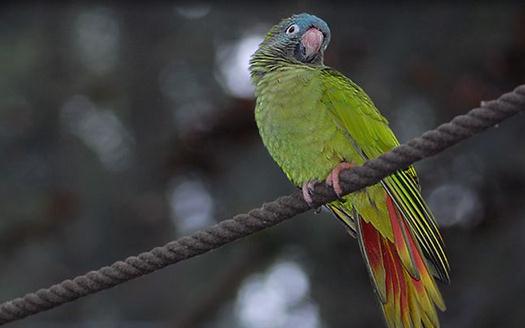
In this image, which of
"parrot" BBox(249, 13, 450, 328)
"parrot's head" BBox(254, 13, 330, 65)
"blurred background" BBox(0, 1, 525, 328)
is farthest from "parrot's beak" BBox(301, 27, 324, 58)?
"blurred background" BBox(0, 1, 525, 328)

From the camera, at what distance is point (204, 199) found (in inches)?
338

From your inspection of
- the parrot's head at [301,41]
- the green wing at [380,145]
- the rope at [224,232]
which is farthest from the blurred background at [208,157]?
the rope at [224,232]

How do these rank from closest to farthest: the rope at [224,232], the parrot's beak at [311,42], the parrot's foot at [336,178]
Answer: the rope at [224,232] → the parrot's foot at [336,178] → the parrot's beak at [311,42]

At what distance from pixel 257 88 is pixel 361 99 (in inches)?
17.5

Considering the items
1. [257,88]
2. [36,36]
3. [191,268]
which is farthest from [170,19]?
[257,88]

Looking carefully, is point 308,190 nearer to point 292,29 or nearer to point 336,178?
point 336,178

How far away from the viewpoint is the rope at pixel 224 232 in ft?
8.27

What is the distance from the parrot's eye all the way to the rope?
1226mm

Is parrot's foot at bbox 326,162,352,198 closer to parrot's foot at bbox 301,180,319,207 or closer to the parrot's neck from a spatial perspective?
parrot's foot at bbox 301,180,319,207

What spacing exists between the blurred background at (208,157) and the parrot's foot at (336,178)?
9.58 feet

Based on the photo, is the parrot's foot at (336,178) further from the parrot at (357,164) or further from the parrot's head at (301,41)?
the parrot's head at (301,41)

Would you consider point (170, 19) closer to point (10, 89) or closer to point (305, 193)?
point (10, 89)

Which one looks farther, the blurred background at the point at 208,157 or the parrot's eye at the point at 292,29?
the blurred background at the point at 208,157

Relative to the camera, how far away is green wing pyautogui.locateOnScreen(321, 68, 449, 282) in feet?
10.0
